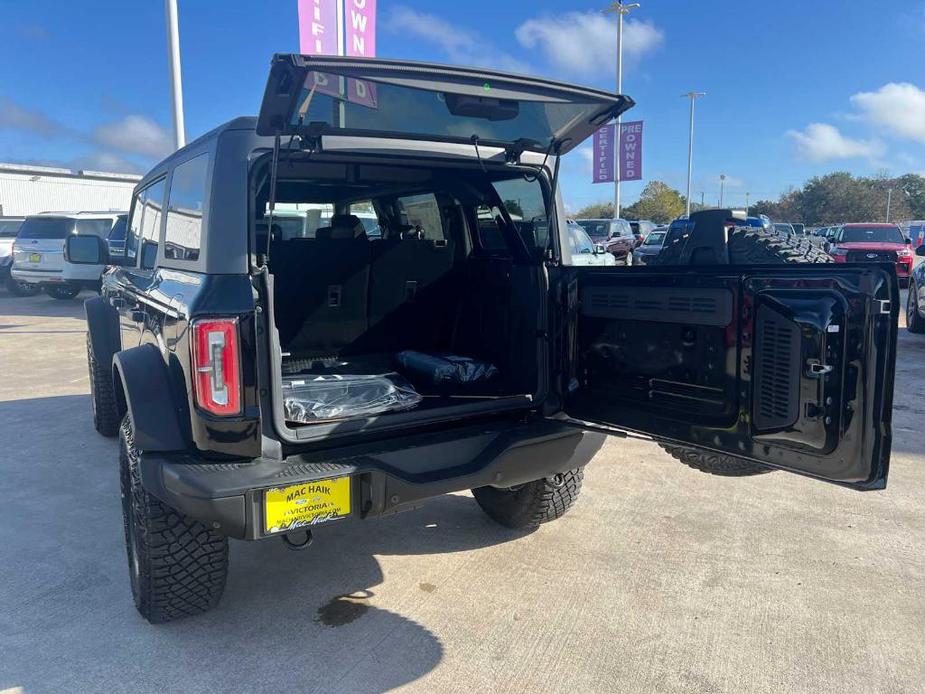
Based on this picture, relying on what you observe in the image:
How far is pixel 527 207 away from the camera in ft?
11.5

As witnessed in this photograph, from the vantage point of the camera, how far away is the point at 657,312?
2.69m

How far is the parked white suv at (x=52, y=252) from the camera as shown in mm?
14648

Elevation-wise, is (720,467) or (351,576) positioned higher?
(720,467)

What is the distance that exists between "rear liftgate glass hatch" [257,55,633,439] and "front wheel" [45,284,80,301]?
14.8 metres

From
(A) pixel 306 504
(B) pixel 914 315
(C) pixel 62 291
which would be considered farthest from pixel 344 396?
(C) pixel 62 291

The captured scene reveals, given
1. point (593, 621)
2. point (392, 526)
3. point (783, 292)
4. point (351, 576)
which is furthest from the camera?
point (392, 526)

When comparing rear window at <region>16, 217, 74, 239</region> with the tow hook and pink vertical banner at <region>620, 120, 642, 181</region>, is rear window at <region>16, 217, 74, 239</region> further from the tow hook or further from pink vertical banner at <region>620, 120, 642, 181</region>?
pink vertical banner at <region>620, 120, 642, 181</region>

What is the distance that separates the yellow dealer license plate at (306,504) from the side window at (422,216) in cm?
201

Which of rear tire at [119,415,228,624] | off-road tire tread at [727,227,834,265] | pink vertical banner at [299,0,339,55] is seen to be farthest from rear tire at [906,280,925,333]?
rear tire at [119,415,228,624]

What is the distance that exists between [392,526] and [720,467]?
1.85 metres

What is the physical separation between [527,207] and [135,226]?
2.66 metres

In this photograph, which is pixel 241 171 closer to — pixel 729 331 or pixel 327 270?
pixel 327 270

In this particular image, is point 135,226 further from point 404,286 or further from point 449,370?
point 449,370

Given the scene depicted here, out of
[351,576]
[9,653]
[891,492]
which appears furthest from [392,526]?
[891,492]
